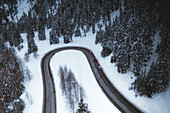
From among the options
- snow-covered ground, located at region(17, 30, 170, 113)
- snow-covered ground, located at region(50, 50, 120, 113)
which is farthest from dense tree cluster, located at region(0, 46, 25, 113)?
snow-covered ground, located at region(50, 50, 120, 113)

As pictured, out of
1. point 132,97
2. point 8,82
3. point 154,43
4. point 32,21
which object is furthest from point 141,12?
point 32,21

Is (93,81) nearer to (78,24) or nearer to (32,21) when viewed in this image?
(78,24)

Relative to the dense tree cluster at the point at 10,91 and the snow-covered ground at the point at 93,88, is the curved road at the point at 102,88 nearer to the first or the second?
the snow-covered ground at the point at 93,88

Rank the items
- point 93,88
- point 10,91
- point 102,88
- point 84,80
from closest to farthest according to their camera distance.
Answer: point 10,91
point 102,88
point 93,88
point 84,80

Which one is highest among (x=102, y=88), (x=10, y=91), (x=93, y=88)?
(x=10, y=91)

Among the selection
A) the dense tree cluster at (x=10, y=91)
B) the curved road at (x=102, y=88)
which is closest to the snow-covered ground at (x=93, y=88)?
the curved road at (x=102, y=88)

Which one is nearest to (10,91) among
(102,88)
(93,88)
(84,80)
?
(84,80)

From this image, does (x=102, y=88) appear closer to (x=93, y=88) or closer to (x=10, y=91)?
(x=93, y=88)

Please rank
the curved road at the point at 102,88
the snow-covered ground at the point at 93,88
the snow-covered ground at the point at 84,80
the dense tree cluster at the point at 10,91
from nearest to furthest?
the snow-covered ground at the point at 93,88 → the curved road at the point at 102,88 → the snow-covered ground at the point at 84,80 → the dense tree cluster at the point at 10,91
